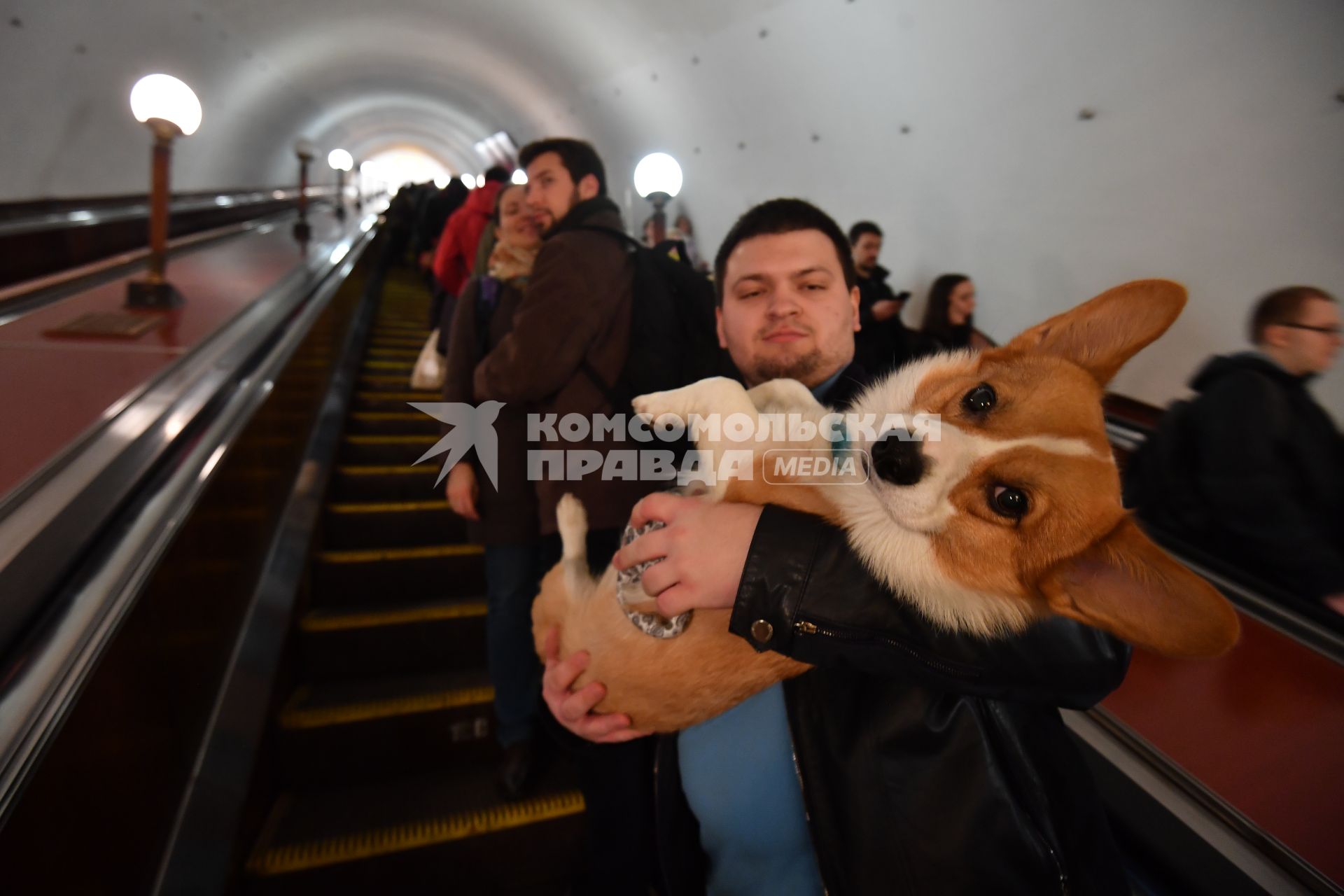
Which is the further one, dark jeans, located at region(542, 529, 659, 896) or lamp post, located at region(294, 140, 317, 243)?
lamp post, located at region(294, 140, 317, 243)

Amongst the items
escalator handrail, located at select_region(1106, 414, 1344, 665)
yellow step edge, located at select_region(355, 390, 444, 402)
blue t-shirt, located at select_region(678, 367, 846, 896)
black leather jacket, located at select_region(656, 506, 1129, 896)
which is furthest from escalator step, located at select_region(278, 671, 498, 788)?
escalator handrail, located at select_region(1106, 414, 1344, 665)

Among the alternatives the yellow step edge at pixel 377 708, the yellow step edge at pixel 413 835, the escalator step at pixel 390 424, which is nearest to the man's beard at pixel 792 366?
the yellow step edge at pixel 413 835

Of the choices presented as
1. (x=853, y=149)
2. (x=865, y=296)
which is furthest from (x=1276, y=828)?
(x=853, y=149)

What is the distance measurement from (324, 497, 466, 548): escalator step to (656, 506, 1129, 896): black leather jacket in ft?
7.46

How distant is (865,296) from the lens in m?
3.29

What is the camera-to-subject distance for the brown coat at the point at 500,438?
1645 mm

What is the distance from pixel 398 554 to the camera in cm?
247

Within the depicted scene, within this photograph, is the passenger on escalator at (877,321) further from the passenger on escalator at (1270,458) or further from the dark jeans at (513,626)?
the dark jeans at (513,626)

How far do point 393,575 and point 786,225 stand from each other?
220 cm

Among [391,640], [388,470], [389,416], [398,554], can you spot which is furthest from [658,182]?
[391,640]

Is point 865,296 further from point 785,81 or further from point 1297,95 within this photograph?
point 785,81

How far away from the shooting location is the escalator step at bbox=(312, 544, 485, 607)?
234 centimetres

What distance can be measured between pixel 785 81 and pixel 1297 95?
3514 millimetres

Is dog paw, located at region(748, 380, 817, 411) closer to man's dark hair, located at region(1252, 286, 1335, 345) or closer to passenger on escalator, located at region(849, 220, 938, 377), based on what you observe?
passenger on escalator, located at region(849, 220, 938, 377)
